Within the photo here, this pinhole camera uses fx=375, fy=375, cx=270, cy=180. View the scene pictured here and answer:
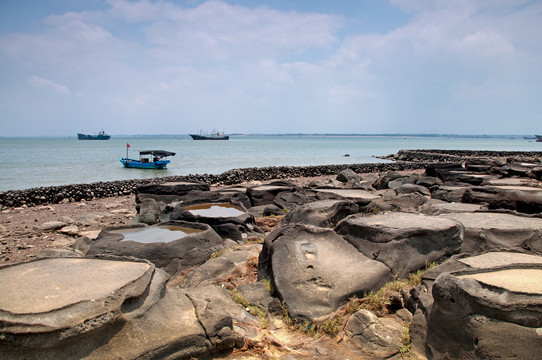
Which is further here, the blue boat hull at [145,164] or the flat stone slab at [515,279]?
the blue boat hull at [145,164]

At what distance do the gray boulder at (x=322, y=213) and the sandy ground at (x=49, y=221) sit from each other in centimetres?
451

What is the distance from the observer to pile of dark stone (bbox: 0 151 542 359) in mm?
2877

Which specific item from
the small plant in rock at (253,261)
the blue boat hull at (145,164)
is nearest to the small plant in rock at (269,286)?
the small plant in rock at (253,261)

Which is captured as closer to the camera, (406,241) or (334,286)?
(334,286)

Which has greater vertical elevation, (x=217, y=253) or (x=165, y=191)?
(x=165, y=191)

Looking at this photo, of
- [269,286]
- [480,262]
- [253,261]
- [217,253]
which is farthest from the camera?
[217,253]

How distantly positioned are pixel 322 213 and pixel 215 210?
2.81 meters

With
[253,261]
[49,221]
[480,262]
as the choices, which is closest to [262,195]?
[253,261]

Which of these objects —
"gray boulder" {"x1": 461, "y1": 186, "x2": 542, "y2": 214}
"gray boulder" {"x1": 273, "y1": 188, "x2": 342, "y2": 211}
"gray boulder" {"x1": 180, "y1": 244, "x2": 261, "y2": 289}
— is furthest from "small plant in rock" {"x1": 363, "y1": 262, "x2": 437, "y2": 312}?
"gray boulder" {"x1": 273, "y1": 188, "x2": 342, "y2": 211}

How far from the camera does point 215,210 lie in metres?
8.88

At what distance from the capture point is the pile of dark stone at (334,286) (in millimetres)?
2877

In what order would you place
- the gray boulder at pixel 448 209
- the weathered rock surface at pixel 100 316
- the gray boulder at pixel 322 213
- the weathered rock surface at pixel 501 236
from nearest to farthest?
the weathered rock surface at pixel 100 316
the weathered rock surface at pixel 501 236
the gray boulder at pixel 448 209
the gray boulder at pixel 322 213

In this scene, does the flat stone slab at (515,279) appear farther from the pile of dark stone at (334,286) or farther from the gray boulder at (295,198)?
the gray boulder at (295,198)

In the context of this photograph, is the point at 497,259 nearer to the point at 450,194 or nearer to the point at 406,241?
the point at 406,241
